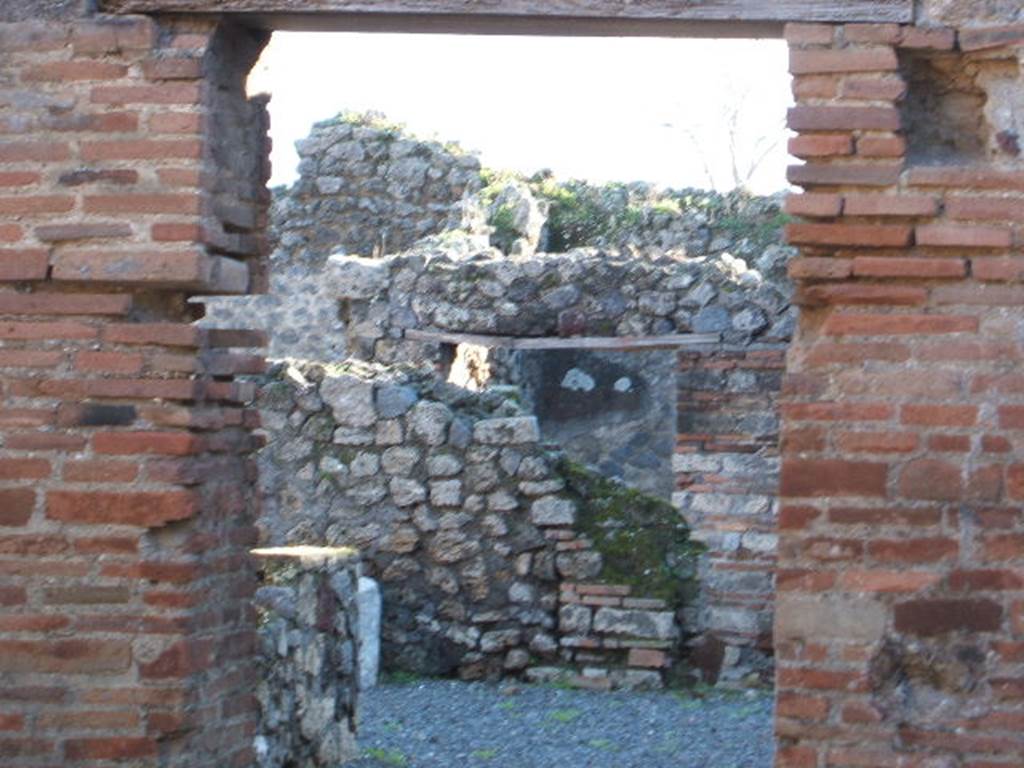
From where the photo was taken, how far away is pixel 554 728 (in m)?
9.41

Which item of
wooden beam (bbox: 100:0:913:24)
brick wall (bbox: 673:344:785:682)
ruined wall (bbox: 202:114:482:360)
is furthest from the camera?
ruined wall (bbox: 202:114:482:360)

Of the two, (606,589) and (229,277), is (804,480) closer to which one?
(229,277)

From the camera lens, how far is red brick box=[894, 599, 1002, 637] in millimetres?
5293

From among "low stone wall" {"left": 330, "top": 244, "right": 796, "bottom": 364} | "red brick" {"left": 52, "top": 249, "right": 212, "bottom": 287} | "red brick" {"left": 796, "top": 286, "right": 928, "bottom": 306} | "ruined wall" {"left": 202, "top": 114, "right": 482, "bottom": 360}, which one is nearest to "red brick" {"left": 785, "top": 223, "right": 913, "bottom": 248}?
"red brick" {"left": 796, "top": 286, "right": 928, "bottom": 306}

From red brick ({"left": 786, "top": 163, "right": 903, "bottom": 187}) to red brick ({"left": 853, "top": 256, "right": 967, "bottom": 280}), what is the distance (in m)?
0.21

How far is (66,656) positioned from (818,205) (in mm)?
2470

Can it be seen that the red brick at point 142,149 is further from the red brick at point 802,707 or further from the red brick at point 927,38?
the red brick at point 802,707

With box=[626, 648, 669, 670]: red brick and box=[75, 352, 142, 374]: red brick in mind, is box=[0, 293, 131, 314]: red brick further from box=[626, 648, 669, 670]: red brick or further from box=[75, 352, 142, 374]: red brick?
box=[626, 648, 669, 670]: red brick

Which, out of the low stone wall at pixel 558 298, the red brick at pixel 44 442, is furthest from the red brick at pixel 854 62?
the low stone wall at pixel 558 298

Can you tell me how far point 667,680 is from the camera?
10539mm

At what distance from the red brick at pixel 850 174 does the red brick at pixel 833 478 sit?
77cm

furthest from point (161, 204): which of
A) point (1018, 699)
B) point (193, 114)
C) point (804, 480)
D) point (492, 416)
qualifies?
point (492, 416)

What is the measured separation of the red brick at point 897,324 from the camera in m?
5.34

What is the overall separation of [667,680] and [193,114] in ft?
19.0
